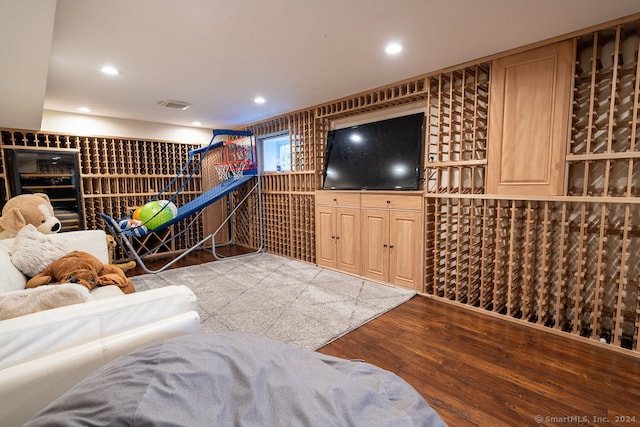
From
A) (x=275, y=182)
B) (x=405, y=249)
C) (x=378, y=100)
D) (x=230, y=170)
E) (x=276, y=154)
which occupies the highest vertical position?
(x=378, y=100)

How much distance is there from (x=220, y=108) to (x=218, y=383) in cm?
434

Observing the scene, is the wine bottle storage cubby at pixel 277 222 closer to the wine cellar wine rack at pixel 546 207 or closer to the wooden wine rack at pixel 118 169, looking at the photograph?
the wooden wine rack at pixel 118 169

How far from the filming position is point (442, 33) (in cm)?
228

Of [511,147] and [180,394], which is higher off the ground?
[511,147]

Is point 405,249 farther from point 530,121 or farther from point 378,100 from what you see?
point 378,100

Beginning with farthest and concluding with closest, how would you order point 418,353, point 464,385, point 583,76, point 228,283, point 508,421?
point 228,283 < point 583,76 < point 418,353 < point 464,385 < point 508,421

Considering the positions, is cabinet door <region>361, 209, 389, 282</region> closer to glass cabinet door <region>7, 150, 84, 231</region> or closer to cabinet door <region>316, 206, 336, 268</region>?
cabinet door <region>316, 206, 336, 268</region>

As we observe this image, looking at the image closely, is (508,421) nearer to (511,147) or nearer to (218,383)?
(218,383)

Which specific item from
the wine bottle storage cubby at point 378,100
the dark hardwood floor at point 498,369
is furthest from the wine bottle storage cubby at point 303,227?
the dark hardwood floor at point 498,369

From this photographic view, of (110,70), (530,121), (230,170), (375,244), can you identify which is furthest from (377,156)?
(110,70)

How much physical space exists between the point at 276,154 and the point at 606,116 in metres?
4.38


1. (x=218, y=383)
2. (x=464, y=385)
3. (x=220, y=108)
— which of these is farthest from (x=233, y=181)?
(x=218, y=383)

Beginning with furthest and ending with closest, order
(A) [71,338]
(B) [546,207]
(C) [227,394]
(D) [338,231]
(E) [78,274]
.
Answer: (D) [338,231] → (B) [546,207] → (E) [78,274] → (A) [71,338] → (C) [227,394]

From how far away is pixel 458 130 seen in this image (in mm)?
3072
